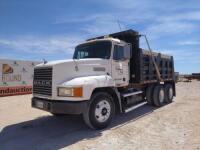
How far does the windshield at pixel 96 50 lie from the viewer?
8047 mm

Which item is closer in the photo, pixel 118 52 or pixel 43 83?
pixel 43 83

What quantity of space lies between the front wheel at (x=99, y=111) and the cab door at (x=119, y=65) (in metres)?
1.16

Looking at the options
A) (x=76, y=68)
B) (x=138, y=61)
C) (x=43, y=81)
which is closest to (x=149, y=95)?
(x=138, y=61)

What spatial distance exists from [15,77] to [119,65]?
41.6 feet

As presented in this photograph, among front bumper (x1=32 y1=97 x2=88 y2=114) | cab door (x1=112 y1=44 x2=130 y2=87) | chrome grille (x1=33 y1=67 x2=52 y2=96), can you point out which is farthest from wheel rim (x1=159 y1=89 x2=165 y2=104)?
chrome grille (x1=33 y1=67 x2=52 y2=96)

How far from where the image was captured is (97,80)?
6902 millimetres

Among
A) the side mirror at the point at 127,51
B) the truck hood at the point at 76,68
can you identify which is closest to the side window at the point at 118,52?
the side mirror at the point at 127,51

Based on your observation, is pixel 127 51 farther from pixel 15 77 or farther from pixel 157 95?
pixel 15 77

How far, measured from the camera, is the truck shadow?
5.79m

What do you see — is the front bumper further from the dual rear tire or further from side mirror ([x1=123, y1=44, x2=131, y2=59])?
the dual rear tire

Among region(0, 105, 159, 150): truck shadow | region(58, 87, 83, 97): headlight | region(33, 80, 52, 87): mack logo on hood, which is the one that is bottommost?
region(0, 105, 159, 150): truck shadow

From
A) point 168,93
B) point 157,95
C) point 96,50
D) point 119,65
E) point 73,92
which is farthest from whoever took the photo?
point 168,93

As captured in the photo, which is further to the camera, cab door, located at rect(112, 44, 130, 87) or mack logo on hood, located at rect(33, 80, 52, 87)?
cab door, located at rect(112, 44, 130, 87)

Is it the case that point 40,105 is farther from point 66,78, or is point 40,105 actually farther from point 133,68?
point 133,68
